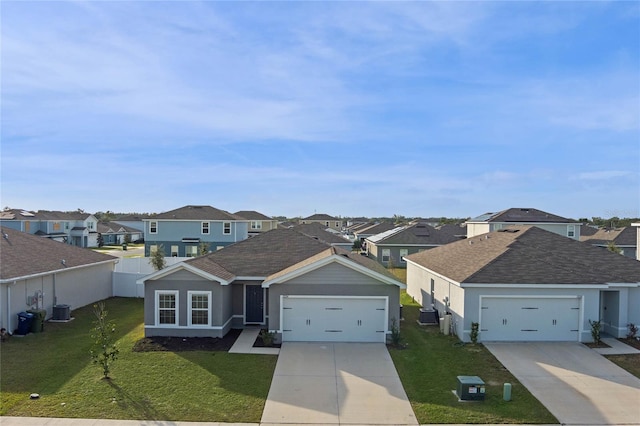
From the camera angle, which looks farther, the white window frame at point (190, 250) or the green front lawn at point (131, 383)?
the white window frame at point (190, 250)

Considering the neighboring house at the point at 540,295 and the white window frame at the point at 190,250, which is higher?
the neighboring house at the point at 540,295

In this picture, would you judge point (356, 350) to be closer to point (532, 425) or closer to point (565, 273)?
point (532, 425)

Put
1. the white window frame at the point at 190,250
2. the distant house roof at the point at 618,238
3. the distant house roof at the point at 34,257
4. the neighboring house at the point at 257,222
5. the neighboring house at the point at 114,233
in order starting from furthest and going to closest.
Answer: the neighboring house at the point at 114,233
the neighboring house at the point at 257,222
the distant house roof at the point at 618,238
the white window frame at the point at 190,250
the distant house roof at the point at 34,257

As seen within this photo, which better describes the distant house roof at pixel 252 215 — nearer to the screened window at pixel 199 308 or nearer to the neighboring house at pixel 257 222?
the neighboring house at pixel 257 222

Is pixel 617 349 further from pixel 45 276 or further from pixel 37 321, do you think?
pixel 45 276

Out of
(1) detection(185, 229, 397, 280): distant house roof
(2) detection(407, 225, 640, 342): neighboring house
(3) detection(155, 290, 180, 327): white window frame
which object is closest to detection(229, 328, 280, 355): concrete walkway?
(1) detection(185, 229, 397, 280): distant house roof

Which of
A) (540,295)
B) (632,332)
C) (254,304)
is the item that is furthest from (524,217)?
(254,304)

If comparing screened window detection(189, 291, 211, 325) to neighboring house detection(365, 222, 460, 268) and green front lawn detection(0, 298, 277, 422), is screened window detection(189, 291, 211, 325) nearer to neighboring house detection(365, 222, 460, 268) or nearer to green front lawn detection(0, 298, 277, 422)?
green front lawn detection(0, 298, 277, 422)

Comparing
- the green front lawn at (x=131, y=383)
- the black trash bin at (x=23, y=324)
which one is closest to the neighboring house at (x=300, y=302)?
the green front lawn at (x=131, y=383)

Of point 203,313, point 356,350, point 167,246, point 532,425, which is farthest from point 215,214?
point 532,425
